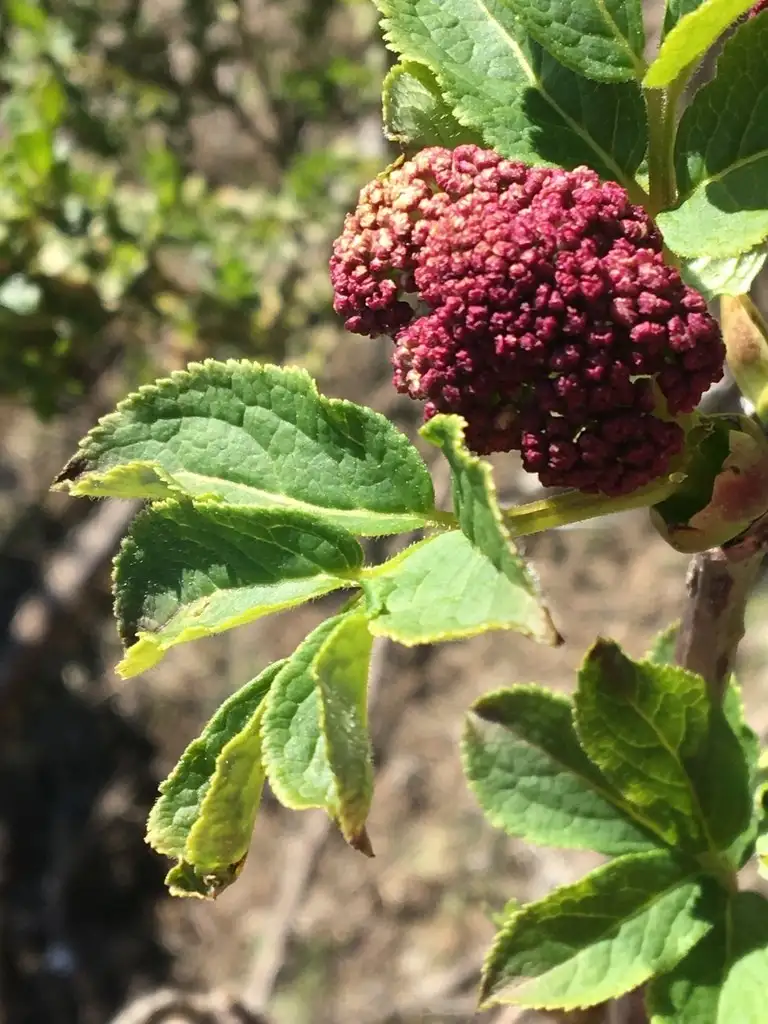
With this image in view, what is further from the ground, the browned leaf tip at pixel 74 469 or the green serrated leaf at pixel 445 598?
the browned leaf tip at pixel 74 469

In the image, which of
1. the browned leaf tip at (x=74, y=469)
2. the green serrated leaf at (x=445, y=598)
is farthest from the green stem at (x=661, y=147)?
the browned leaf tip at (x=74, y=469)

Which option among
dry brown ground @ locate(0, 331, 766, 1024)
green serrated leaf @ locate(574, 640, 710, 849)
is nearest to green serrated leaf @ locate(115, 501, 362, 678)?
green serrated leaf @ locate(574, 640, 710, 849)

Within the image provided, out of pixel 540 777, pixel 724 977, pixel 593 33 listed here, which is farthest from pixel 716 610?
pixel 593 33

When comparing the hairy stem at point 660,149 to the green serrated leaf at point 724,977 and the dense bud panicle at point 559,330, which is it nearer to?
the dense bud panicle at point 559,330

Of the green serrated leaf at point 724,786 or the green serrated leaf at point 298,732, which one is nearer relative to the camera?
the green serrated leaf at point 298,732

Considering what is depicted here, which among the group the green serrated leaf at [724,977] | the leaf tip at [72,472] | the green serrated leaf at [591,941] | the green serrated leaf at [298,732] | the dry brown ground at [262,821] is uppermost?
the leaf tip at [72,472]

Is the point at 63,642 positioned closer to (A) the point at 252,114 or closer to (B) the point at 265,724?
(A) the point at 252,114

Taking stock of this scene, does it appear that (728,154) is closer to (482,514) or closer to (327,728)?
(482,514)
